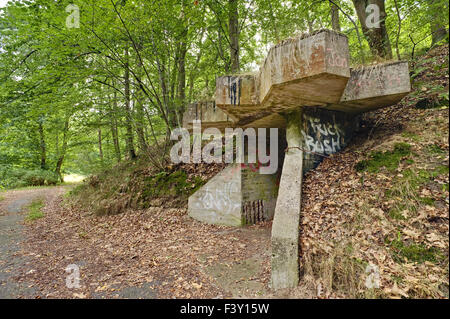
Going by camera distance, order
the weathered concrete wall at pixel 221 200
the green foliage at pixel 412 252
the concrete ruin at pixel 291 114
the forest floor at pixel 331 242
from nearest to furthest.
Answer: the green foliage at pixel 412 252 < the forest floor at pixel 331 242 < the concrete ruin at pixel 291 114 < the weathered concrete wall at pixel 221 200

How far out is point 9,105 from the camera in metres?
8.02

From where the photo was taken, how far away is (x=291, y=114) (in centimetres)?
516

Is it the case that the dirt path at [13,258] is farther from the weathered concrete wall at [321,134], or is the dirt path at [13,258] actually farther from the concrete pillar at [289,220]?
the weathered concrete wall at [321,134]

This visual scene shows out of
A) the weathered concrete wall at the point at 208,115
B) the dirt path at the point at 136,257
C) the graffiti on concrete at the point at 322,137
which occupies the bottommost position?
the dirt path at the point at 136,257

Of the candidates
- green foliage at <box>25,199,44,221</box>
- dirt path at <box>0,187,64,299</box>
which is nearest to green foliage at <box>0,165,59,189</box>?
green foliage at <box>25,199,44,221</box>

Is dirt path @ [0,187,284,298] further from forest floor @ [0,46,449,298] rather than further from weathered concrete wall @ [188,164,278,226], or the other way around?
weathered concrete wall @ [188,164,278,226]

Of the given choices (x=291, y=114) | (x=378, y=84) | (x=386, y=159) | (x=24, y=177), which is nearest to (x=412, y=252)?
(x=386, y=159)

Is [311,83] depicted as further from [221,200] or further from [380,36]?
[380,36]

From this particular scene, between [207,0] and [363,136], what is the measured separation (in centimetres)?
750

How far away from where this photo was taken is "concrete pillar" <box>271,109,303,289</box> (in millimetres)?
3336

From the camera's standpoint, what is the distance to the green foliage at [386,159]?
374 cm

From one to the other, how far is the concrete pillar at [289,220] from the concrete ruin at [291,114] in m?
0.01

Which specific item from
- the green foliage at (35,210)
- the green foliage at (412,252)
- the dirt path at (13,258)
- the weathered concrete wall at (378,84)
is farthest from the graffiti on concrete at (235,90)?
the green foliage at (35,210)
